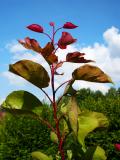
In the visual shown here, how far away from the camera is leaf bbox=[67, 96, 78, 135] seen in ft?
6.84

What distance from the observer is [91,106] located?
1400cm

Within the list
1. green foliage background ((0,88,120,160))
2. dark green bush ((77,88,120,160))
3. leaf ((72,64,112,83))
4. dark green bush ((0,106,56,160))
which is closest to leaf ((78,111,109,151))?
leaf ((72,64,112,83))

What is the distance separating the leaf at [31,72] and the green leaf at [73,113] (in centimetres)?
15

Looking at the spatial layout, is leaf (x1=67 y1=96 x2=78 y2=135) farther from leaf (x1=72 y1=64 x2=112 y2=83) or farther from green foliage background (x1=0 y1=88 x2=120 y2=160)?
green foliage background (x1=0 y1=88 x2=120 y2=160)

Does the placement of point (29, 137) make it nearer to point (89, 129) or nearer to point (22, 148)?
point (22, 148)

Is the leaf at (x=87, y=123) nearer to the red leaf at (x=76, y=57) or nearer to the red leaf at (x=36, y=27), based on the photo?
the red leaf at (x=76, y=57)

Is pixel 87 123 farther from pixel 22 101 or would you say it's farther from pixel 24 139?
pixel 24 139

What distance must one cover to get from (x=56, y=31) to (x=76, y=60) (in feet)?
0.60

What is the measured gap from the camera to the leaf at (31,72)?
2084 mm

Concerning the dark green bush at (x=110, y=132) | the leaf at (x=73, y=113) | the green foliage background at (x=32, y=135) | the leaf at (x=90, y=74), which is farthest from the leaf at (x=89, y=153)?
the green foliage background at (x=32, y=135)

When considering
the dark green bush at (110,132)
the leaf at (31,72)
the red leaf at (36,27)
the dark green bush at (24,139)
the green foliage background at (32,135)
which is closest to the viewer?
the leaf at (31,72)

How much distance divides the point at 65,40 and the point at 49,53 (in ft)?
0.37

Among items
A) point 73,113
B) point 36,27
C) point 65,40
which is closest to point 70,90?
point 73,113

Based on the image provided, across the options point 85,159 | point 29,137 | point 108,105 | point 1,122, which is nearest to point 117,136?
point 108,105
